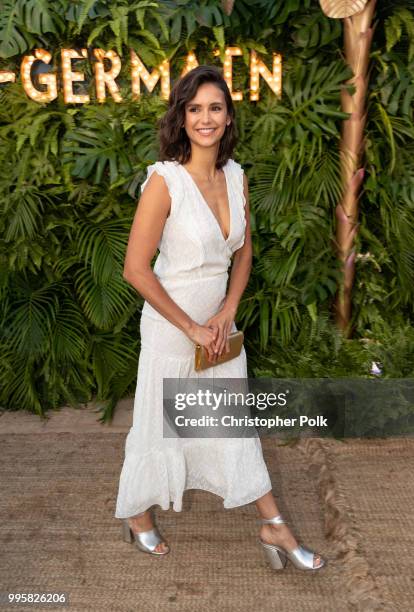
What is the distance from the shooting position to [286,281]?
4.11 metres

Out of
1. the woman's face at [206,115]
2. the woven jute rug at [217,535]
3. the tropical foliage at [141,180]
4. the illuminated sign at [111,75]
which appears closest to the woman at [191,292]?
the woman's face at [206,115]

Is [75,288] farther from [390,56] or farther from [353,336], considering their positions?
[390,56]

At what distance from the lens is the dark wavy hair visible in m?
2.33

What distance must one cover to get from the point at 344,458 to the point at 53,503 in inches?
57.7

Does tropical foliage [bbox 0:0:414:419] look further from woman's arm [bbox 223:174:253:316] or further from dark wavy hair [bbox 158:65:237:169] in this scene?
dark wavy hair [bbox 158:65:237:169]

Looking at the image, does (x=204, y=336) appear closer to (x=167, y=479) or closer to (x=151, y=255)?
(x=151, y=255)

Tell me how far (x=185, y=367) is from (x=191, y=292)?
284 mm

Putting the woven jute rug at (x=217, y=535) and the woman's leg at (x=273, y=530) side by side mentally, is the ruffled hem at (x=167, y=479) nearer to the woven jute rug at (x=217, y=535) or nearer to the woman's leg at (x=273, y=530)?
the woman's leg at (x=273, y=530)

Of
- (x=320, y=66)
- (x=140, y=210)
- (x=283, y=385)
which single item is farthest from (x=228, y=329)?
(x=320, y=66)

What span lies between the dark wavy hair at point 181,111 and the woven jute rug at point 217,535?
1.56m

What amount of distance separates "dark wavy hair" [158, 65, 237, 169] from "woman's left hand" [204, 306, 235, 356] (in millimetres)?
559

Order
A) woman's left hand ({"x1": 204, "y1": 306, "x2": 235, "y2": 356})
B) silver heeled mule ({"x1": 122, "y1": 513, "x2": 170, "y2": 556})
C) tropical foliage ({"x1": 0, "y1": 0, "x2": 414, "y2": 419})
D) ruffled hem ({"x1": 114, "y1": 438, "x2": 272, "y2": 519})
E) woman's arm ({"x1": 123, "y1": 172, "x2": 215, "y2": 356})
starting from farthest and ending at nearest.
A: tropical foliage ({"x1": 0, "y1": 0, "x2": 414, "y2": 419}) → silver heeled mule ({"x1": 122, "y1": 513, "x2": 170, "y2": 556}) → ruffled hem ({"x1": 114, "y1": 438, "x2": 272, "y2": 519}) → woman's left hand ({"x1": 204, "y1": 306, "x2": 235, "y2": 356}) → woman's arm ({"x1": 123, "y1": 172, "x2": 215, "y2": 356})

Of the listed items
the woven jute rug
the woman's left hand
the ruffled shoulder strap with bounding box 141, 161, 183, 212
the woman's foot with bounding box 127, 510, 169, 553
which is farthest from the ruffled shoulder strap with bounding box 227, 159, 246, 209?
the woven jute rug

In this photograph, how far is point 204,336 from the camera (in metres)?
2.41
